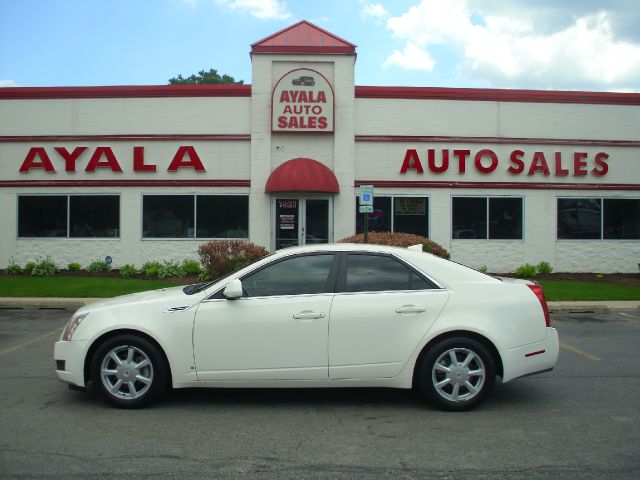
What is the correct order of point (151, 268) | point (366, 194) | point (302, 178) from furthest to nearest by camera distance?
1. point (151, 268)
2. point (302, 178)
3. point (366, 194)

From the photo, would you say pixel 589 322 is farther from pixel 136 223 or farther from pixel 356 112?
pixel 136 223

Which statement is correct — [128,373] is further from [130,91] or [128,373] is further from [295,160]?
[130,91]

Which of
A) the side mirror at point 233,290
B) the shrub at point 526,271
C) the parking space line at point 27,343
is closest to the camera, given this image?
the side mirror at point 233,290

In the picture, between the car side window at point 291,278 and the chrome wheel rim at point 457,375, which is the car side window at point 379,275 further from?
the chrome wheel rim at point 457,375

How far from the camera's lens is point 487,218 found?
19.8m

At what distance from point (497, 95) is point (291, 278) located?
1546 centimetres

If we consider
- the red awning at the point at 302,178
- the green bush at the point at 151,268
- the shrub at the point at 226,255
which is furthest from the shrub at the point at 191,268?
the red awning at the point at 302,178

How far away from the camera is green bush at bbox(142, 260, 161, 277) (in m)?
18.6

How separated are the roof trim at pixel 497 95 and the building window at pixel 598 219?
3.08 metres

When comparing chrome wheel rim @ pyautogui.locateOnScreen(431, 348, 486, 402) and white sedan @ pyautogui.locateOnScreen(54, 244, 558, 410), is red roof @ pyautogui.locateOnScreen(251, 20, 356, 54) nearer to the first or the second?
white sedan @ pyautogui.locateOnScreen(54, 244, 558, 410)

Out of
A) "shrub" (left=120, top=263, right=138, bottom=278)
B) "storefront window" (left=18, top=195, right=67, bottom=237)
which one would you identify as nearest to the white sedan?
"shrub" (left=120, top=263, right=138, bottom=278)

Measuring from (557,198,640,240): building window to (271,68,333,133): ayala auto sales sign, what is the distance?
7863 millimetres

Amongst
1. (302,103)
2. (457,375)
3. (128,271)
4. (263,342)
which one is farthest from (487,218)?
(263,342)

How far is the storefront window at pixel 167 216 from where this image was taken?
19469 millimetres
